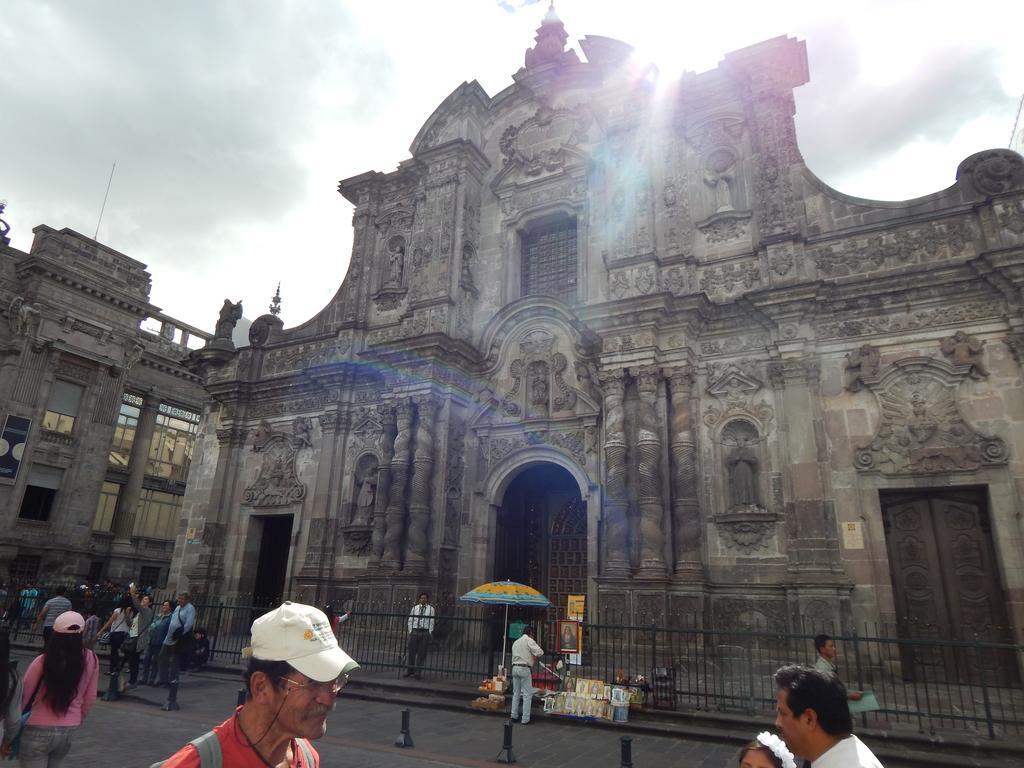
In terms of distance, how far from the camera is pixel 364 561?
54.5ft

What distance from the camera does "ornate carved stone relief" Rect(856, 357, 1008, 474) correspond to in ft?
37.4

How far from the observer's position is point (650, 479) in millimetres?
13008

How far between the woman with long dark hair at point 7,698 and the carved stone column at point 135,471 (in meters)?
32.2

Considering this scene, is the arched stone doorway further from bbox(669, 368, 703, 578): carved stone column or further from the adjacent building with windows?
the adjacent building with windows

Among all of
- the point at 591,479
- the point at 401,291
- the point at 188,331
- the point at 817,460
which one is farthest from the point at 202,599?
the point at 188,331

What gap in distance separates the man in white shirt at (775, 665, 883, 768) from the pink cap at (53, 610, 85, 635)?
4637 millimetres

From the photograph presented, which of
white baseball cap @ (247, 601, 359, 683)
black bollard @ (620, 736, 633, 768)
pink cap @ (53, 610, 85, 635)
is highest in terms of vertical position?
white baseball cap @ (247, 601, 359, 683)

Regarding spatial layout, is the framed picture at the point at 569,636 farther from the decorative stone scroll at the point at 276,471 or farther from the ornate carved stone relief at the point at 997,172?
the ornate carved stone relief at the point at 997,172

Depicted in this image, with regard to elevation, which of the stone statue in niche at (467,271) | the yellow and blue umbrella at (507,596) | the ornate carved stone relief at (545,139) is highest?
the ornate carved stone relief at (545,139)

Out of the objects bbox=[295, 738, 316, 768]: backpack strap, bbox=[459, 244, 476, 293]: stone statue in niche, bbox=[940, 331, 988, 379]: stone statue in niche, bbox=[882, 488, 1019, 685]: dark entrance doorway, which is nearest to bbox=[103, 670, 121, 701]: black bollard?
bbox=[295, 738, 316, 768]: backpack strap

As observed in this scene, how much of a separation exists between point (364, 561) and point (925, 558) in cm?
1260

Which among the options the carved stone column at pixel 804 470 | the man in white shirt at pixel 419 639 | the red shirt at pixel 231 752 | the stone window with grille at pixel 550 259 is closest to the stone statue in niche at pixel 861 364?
the carved stone column at pixel 804 470

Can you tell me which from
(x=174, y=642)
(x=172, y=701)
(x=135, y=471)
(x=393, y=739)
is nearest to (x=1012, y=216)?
(x=393, y=739)

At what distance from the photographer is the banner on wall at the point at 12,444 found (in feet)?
82.3
